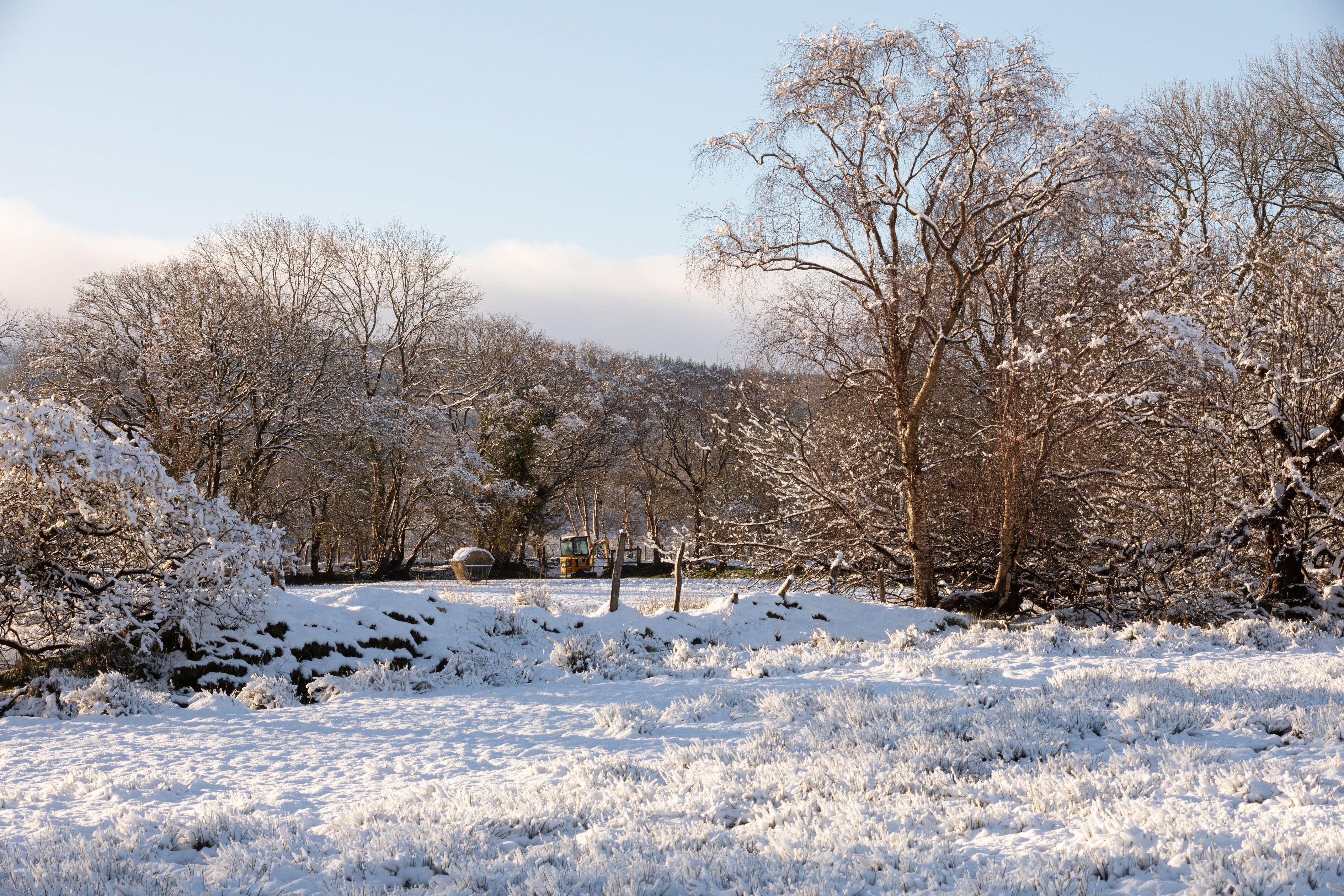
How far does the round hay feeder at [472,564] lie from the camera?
27.5 metres

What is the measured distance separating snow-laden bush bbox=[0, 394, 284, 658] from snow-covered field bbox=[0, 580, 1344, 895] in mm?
1179

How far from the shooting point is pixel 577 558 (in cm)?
3619

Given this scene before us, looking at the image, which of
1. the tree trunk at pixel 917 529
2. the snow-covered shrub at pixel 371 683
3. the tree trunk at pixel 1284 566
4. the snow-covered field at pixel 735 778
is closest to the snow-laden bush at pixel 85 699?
the snow-covered field at pixel 735 778

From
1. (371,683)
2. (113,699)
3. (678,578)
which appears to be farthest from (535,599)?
(113,699)

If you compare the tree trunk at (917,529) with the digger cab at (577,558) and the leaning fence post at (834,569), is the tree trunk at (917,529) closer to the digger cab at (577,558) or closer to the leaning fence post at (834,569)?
the leaning fence post at (834,569)

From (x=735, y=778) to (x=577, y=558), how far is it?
31.4 m

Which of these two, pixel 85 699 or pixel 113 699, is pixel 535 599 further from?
pixel 85 699

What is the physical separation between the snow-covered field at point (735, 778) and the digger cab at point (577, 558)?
2615 cm

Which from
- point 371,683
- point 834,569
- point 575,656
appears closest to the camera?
point 371,683

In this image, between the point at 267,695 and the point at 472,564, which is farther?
the point at 472,564

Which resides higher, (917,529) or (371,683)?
(917,529)

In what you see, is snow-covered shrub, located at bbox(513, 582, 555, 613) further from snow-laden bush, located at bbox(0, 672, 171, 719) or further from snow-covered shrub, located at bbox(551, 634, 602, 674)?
snow-laden bush, located at bbox(0, 672, 171, 719)

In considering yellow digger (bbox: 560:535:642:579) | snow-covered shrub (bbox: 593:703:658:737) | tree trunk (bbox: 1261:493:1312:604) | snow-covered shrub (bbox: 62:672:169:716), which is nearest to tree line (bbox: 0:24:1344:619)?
tree trunk (bbox: 1261:493:1312:604)

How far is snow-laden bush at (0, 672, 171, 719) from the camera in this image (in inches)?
316
